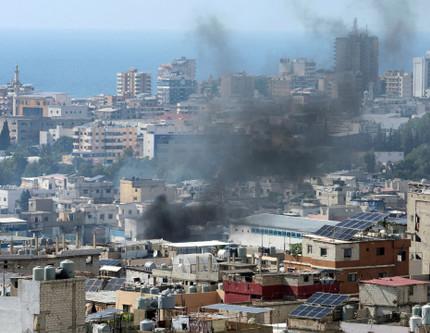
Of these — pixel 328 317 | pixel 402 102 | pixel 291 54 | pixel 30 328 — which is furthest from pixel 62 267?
pixel 402 102

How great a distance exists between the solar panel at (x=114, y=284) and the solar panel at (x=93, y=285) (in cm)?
12

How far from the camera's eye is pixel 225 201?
71562 millimetres

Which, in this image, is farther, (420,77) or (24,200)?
(420,77)

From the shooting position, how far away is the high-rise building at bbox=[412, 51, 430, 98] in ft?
449

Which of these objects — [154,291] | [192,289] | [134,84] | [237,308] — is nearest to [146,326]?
[237,308]

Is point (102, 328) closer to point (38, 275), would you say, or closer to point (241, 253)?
point (38, 275)

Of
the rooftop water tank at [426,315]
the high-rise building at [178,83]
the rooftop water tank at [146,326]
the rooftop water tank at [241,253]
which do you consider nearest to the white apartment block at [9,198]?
the rooftop water tank at [241,253]

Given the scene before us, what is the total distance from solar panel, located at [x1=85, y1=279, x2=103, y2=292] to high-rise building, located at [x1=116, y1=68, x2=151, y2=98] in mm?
114808

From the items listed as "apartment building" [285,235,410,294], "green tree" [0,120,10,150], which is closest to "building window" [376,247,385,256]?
"apartment building" [285,235,410,294]

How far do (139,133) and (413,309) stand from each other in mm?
89530

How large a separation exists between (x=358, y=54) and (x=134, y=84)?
195 feet

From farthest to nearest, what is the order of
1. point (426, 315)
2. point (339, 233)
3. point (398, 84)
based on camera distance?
1. point (398, 84)
2. point (339, 233)
3. point (426, 315)

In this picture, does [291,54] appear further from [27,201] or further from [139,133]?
[27,201]

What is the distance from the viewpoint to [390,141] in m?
107
